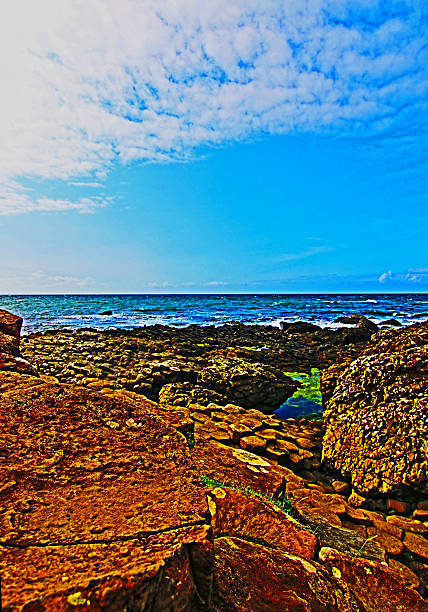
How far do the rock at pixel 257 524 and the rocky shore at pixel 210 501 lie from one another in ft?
0.04

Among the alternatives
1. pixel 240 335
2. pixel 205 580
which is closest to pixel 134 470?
pixel 205 580

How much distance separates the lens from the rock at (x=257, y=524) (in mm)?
3217

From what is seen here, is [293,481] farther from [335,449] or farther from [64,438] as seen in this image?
[64,438]

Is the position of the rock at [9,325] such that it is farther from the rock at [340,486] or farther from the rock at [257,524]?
the rock at [340,486]

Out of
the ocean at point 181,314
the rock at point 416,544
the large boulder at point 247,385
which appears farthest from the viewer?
the ocean at point 181,314

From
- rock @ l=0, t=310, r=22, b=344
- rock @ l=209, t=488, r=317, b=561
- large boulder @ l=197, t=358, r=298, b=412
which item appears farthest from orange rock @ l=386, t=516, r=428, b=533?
rock @ l=0, t=310, r=22, b=344

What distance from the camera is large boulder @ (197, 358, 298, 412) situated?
11.6 metres

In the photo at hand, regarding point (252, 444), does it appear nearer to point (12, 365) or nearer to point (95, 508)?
point (12, 365)

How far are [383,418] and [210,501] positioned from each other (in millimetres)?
4519

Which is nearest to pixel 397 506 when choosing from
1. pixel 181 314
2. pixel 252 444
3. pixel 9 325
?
pixel 252 444

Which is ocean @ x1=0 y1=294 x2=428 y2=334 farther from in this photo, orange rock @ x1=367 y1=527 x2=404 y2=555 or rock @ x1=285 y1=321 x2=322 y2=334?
orange rock @ x1=367 y1=527 x2=404 y2=555

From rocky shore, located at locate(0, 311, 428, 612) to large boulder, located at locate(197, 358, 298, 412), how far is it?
318 cm

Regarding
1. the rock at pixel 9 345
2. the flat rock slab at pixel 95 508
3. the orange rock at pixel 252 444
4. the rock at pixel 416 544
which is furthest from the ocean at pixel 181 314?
the rock at pixel 416 544

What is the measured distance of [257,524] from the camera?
11.1 ft
